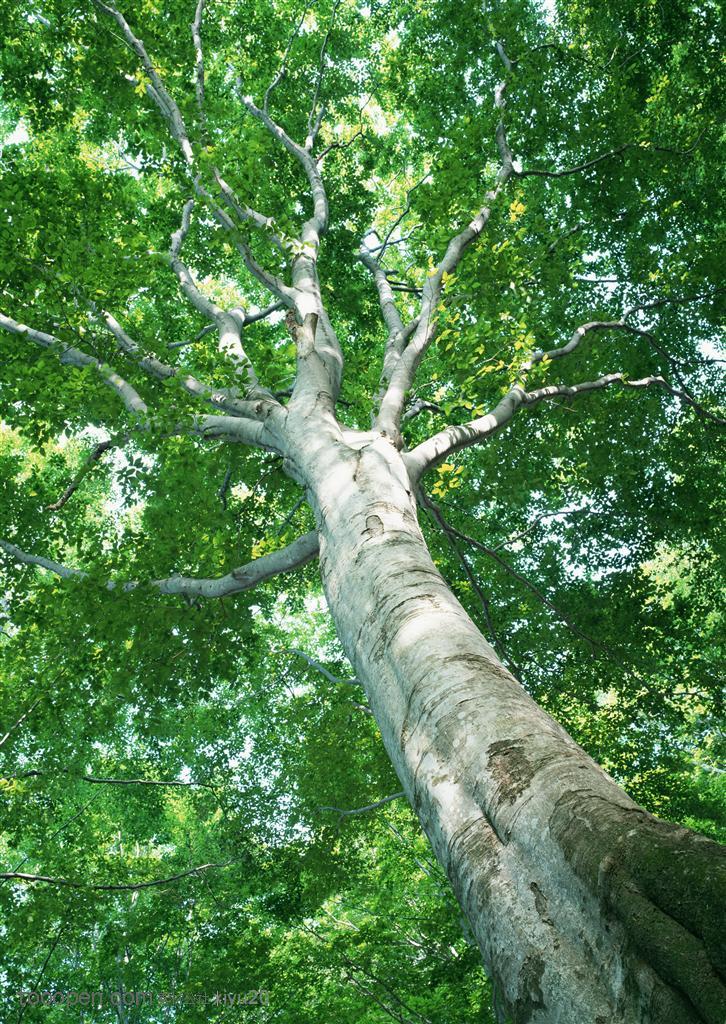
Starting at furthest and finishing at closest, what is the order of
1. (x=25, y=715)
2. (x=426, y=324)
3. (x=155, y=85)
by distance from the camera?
1. (x=155, y=85)
2. (x=25, y=715)
3. (x=426, y=324)

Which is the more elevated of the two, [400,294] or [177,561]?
[400,294]

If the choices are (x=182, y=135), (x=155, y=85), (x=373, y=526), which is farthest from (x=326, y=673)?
(x=155, y=85)

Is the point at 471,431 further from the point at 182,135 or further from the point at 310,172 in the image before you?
the point at 310,172

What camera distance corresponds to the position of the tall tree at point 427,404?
5.40ft

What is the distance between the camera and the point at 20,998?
8.66 metres

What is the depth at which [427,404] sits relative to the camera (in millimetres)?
6406

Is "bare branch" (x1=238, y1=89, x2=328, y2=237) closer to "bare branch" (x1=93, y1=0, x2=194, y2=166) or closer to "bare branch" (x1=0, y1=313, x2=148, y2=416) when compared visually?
"bare branch" (x1=93, y1=0, x2=194, y2=166)

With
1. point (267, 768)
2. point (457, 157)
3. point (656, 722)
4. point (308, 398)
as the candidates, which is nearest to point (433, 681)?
point (308, 398)

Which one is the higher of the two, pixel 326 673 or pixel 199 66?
pixel 199 66

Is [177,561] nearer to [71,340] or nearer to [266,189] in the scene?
[71,340]

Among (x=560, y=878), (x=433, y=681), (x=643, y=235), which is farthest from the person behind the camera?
(x=643, y=235)

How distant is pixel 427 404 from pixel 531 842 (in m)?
5.17

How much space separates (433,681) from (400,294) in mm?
12060

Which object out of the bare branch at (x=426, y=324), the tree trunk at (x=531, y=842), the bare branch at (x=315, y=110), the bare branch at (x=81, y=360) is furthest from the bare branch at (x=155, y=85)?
the tree trunk at (x=531, y=842)
